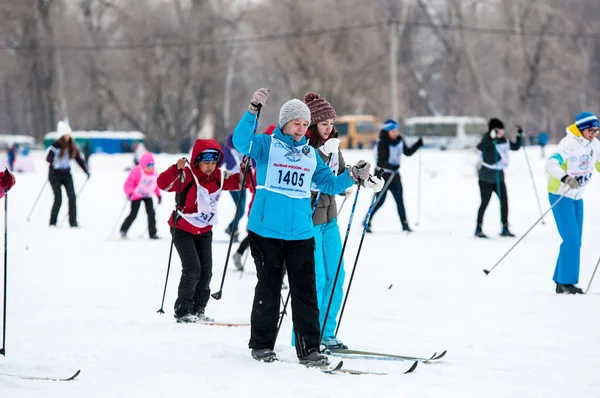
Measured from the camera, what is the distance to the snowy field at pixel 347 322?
185 inches

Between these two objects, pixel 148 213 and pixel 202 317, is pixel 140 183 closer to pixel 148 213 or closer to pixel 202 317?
pixel 148 213

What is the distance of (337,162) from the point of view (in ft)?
18.5

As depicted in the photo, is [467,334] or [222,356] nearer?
[222,356]

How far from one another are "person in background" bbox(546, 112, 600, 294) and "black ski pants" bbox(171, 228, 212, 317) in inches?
117

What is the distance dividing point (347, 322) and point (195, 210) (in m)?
1.39

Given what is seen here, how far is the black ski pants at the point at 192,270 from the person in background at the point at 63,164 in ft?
23.9

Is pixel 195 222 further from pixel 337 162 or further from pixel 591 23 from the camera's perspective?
pixel 591 23

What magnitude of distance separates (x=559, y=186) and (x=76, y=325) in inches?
160

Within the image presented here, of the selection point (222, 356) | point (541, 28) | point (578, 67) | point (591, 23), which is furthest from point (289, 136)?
point (591, 23)

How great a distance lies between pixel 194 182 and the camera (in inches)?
261

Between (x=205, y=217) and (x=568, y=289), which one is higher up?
(x=205, y=217)

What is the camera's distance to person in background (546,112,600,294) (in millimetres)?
7707

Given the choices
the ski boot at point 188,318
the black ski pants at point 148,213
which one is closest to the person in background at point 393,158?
the black ski pants at point 148,213

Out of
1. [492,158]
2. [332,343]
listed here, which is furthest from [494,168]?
[332,343]
